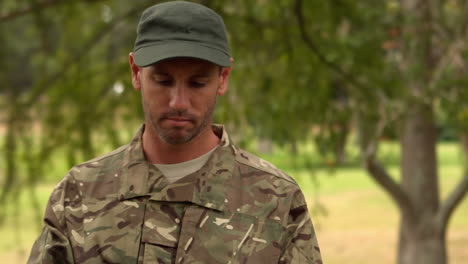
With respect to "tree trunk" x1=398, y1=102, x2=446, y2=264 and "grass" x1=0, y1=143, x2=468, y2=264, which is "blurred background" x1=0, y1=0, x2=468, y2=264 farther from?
"tree trunk" x1=398, y1=102, x2=446, y2=264

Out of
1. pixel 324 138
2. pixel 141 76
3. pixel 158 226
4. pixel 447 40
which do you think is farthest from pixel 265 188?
pixel 447 40

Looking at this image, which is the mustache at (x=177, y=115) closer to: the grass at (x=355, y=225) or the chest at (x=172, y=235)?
the chest at (x=172, y=235)

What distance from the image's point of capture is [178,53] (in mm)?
1759

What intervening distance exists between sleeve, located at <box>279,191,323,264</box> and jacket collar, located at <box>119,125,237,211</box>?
0.17 metres

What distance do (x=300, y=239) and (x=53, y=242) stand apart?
1.87 ft

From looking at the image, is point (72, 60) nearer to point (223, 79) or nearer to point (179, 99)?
point (223, 79)

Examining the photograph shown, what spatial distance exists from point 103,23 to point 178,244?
174 inches

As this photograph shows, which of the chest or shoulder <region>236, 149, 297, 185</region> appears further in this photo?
shoulder <region>236, 149, 297, 185</region>

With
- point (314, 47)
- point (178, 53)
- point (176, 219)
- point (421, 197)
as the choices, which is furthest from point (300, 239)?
point (421, 197)

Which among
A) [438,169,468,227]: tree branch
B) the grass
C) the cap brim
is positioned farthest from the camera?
the grass

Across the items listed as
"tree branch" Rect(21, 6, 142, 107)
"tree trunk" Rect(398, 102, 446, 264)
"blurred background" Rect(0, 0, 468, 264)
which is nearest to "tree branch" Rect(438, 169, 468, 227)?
"tree trunk" Rect(398, 102, 446, 264)

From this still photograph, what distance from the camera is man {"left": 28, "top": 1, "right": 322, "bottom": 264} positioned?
1.82 metres

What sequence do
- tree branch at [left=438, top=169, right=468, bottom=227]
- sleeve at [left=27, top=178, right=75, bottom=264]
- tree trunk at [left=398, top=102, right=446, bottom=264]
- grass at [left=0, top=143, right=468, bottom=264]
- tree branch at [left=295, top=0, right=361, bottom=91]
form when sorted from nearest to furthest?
sleeve at [left=27, top=178, right=75, bottom=264] → tree branch at [left=295, top=0, right=361, bottom=91] → tree branch at [left=438, top=169, right=468, bottom=227] → tree trunk at [left=398, top=102, right=446, bottom=264] → grass at [left=0, top=143, right=468, bottom=264]

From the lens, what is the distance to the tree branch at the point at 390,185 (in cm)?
782
